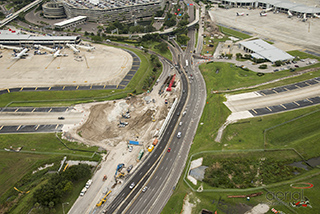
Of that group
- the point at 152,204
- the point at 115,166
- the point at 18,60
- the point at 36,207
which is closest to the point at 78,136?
the point at 115,166

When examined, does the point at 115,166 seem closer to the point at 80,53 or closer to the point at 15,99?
the point at 15,99

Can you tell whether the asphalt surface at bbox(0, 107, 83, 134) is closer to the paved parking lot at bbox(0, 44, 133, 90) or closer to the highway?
the paved parking lot at bbox(0, 44, 133, 90)

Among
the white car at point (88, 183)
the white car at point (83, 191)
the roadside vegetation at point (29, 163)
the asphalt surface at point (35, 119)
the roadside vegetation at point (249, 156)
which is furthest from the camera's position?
the asphalt surface at point (35, 119)

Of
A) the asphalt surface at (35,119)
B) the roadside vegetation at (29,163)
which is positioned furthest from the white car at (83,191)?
the asphalt surface at (35,119)

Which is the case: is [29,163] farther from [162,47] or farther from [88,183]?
[162,47]

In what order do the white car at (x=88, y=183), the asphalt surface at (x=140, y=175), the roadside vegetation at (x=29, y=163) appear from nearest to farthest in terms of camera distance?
the asphalt surface at (x=140, y=175)
the roadside vegetation at (x=29, y=163)
the white car at (x=88, y=183)

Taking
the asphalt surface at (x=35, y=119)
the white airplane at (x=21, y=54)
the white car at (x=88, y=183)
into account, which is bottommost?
the white car at (x=88, y=183)

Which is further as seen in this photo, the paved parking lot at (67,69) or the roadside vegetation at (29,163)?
the paved parking lot at (67,69)

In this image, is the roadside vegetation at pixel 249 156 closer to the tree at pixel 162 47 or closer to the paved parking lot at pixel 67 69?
the paved parking lot at pixel 67 69
